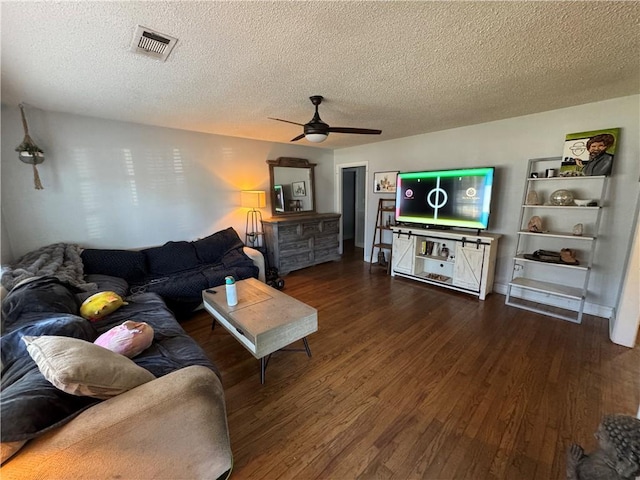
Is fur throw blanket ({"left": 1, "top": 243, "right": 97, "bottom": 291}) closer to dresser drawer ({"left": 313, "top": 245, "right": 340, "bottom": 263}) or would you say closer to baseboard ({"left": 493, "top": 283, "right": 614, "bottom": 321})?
dresser drawer ({"left": 313, "top": 245, "right": 340, "bottom": 263})

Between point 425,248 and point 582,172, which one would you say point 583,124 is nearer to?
point 582,172

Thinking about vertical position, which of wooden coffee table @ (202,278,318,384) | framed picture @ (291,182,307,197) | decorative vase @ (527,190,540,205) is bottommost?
wooden coffee table @ (202,278,318,384)

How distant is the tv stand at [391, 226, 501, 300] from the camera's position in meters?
3.28

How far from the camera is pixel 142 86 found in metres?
2.11

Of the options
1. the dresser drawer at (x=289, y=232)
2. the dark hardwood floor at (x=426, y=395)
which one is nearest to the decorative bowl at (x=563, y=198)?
the dark hardwood floor at (x=426, y=395)

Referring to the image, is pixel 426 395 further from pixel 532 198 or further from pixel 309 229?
pixel 309 229

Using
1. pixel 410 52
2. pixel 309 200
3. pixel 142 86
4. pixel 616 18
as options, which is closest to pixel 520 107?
pixel 616 18

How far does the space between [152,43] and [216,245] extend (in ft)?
8.44

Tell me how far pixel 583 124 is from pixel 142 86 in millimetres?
4311

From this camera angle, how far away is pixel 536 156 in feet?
10.1

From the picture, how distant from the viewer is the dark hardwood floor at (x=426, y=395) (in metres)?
1.38

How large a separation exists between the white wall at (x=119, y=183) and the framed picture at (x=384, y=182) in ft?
6.52

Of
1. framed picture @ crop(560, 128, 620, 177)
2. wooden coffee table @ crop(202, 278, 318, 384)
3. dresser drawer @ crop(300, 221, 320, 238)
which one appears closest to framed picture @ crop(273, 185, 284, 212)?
dresser drawer @ crop(300, 221, 320, 238)

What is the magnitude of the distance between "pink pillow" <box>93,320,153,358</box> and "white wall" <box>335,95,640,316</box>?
401 cm
